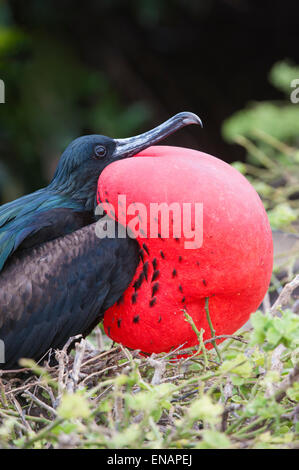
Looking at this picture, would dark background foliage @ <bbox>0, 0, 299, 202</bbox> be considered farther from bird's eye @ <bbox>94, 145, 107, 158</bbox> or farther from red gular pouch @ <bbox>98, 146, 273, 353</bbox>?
red gular pouch @ <bbox>98, 146, 273, 353</bbox>

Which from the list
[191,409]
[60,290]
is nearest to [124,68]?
[60,290]

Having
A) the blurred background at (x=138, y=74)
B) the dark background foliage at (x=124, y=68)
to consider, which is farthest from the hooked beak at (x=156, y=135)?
the dark background foliage at (x=124, y=68)

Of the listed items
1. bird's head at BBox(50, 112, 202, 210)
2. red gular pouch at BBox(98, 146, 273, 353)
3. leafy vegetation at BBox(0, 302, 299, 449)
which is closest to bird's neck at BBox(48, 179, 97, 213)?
bird's head at BBox(50, 112, 202, 210)

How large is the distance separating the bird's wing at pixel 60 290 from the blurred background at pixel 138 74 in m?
2.38

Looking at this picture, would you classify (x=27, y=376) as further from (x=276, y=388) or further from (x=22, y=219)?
(x=276, y=388)

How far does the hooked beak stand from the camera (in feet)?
5.27

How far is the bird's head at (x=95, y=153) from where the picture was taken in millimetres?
1611

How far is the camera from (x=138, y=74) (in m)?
5.11

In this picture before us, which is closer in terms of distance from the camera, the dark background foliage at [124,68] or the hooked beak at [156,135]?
the hooked beak at [156,135]

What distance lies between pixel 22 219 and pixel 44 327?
257 mm

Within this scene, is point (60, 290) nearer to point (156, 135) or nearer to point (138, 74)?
→ point (156, 135)

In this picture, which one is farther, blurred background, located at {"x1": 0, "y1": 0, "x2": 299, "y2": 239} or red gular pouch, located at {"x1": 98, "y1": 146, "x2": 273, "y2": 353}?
blurred background, located at {"x1": 0, "y1": 0, "x2": 299, "y2": 239}

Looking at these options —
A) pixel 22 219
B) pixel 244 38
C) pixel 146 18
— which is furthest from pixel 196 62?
pixel 22 219

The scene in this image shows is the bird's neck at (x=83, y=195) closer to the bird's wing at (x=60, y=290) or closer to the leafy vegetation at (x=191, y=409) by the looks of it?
the bird's wing at (x=60, y=290)
